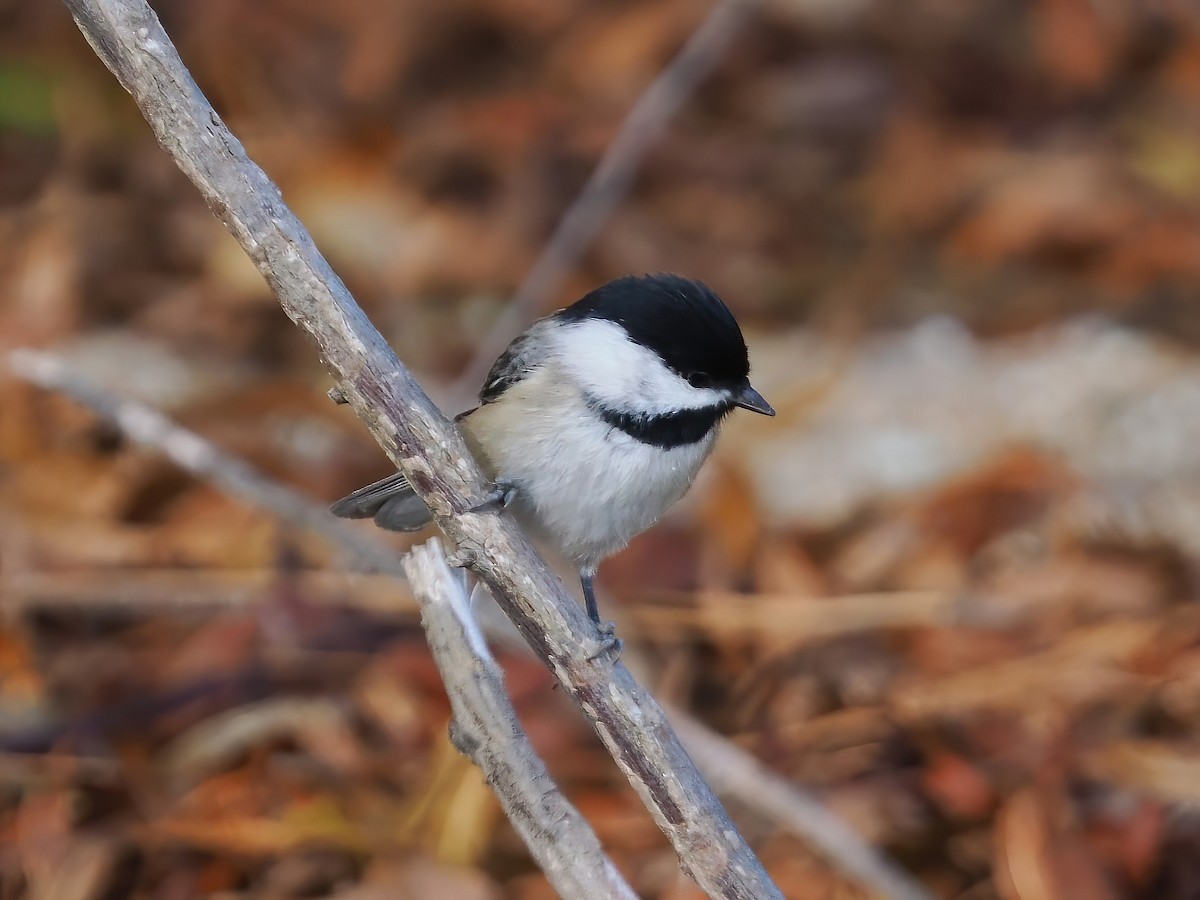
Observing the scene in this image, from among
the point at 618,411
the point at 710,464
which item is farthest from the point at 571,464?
the point at 710,464

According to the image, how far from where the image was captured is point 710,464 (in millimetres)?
2951

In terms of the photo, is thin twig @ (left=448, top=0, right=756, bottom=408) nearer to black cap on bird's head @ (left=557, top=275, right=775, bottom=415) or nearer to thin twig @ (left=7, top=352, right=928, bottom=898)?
thin twig @ (left=7, top=352, right=928, bottom=898)

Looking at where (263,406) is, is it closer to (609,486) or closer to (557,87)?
(609,486)

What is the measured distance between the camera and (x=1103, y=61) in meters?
3.97

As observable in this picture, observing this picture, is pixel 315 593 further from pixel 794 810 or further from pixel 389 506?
pixel 794 810

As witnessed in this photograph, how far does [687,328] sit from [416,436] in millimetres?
515

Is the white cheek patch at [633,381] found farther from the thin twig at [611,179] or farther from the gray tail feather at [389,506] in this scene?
the thin twig at [611,179]

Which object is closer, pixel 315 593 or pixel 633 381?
pixel 633 381

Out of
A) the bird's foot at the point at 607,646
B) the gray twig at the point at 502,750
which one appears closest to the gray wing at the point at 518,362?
the bird's foot at the point at 607,646

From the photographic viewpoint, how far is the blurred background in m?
1.98

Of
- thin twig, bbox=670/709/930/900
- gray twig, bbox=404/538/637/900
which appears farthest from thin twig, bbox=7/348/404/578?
gray twig, bbox=404/538/637/900

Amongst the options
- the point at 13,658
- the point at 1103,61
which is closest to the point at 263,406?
the point at 13,658

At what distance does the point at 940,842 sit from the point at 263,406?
70.4 inches

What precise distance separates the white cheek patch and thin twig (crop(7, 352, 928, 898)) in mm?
478
